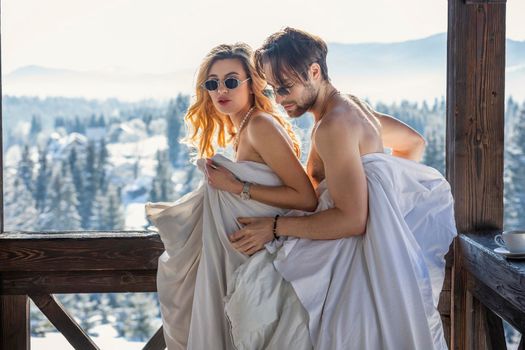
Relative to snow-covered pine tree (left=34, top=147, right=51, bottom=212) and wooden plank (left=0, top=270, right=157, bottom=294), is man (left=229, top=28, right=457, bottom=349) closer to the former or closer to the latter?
wooden plank (left=0, top=270, right=157, bottom=294)

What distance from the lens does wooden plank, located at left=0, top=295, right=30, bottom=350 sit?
3303mm

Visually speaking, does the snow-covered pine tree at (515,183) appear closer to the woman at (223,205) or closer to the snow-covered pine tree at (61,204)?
the woman at (223,205)

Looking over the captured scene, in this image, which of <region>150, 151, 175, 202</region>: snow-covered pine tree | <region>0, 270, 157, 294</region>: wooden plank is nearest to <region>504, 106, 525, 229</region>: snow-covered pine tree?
<region>150, 151, 175, 202</region>: snow-covered pine tree

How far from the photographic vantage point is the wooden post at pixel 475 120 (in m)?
3.04

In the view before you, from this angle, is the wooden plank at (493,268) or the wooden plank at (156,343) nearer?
the wooden plank at (493,268)

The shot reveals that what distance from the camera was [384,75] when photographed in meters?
3.23

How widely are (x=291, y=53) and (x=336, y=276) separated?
2.46ft

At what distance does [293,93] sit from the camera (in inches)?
102

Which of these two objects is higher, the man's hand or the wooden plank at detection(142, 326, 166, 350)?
the man's hand

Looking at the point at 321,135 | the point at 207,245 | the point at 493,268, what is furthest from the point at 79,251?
the point at 493,268

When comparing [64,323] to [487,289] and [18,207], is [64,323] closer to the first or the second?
[18,207]

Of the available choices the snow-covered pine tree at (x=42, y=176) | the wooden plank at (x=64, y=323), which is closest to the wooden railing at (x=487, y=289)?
the wooden plank at (x=64, y=323)

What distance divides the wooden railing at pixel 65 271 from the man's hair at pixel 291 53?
41.0 inches

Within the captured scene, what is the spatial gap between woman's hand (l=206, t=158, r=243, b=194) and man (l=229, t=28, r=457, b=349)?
121 millimetres
